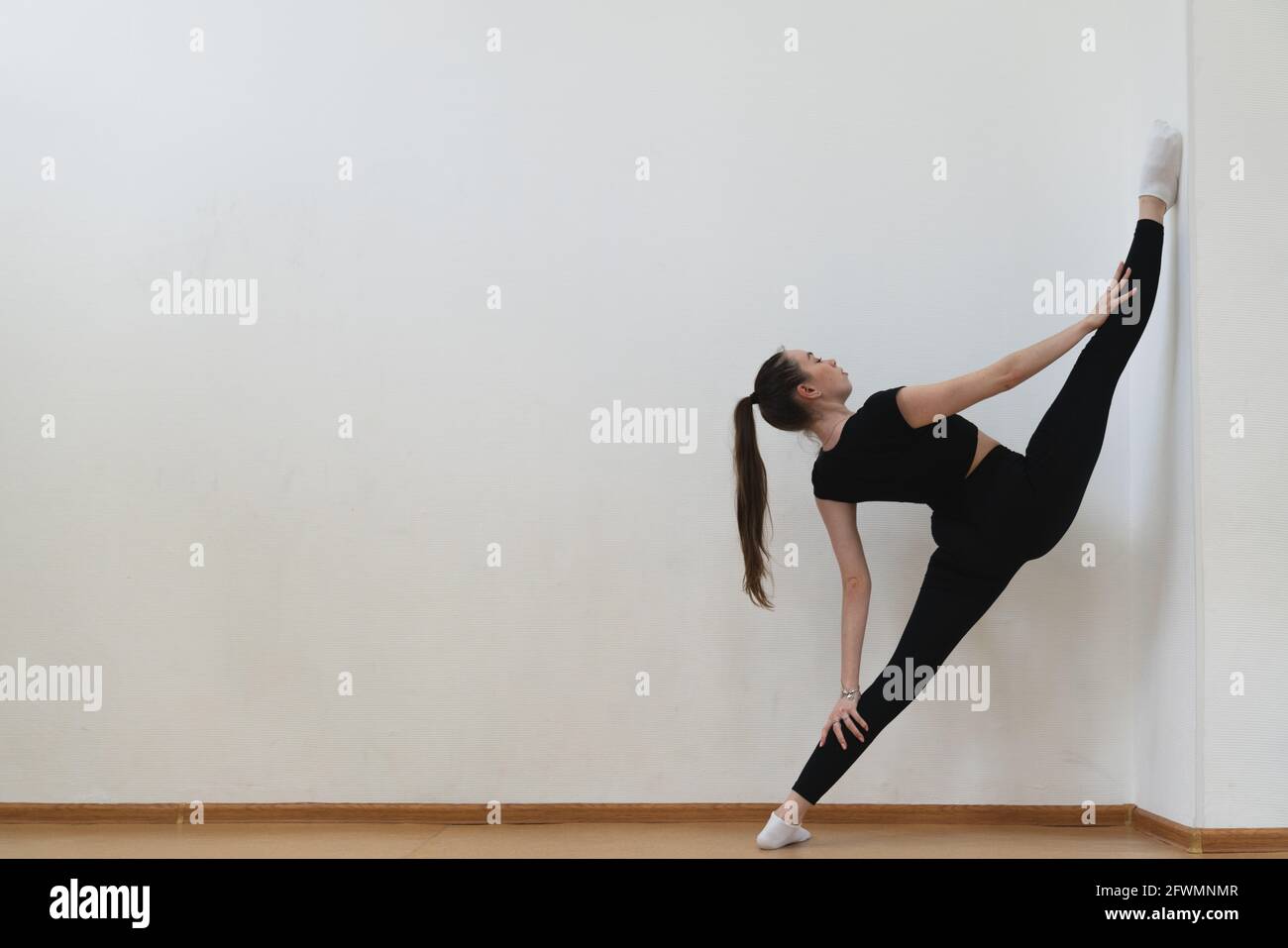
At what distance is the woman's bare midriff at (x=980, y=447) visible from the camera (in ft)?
8.03

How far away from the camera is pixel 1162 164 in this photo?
95.5 inches

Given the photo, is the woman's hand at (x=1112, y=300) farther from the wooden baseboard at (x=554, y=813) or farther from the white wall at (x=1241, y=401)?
the wooden baseboard at (x=554, y=813)

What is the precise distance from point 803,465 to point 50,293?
228 cm

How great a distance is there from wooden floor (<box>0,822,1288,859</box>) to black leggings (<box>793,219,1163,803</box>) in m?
0.26

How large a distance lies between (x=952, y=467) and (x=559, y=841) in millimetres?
1395

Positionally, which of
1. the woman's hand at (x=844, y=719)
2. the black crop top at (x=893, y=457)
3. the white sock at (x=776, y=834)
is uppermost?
the black crop top at (x=893, y=457)

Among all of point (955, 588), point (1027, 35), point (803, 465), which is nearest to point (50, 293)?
point (803, 465)

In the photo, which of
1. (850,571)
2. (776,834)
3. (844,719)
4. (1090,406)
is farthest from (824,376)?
(776,834)

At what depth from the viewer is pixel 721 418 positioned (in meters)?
2.82

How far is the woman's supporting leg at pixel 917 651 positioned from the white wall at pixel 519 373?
306 mm

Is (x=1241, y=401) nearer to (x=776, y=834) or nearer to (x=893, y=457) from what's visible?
(x=893, y=457)

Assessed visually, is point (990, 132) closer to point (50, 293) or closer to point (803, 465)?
Answer: point (803, 465)

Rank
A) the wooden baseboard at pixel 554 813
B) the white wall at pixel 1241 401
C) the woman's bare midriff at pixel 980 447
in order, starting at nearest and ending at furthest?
1. the white wall at pixel 1241 401
2. the woman's bare midriff at pixel 980 447
3. the wooden baseboard at pixel 554 813

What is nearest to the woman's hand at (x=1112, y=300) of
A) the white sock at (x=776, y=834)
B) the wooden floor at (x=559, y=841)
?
the wooden floor at (x=559, y=841)
